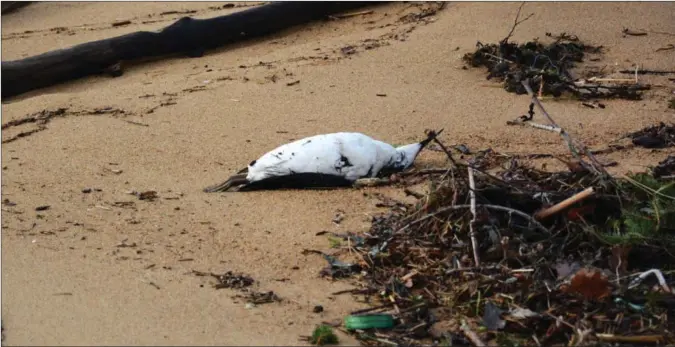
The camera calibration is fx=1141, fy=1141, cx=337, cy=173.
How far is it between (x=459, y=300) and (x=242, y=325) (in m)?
0.70

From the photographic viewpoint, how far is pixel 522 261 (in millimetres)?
3791

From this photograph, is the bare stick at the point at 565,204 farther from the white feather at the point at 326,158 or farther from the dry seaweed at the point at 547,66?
the dry seaweed at the point at 547,66

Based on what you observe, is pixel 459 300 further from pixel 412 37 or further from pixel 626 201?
pixel 412 37

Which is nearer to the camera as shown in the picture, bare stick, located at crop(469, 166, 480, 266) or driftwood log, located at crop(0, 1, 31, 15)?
bare stick, located at crop(469, 166, 480, 266)

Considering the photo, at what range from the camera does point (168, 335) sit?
3.37 metres

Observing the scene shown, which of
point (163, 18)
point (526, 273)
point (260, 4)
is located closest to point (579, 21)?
point (260, 4)

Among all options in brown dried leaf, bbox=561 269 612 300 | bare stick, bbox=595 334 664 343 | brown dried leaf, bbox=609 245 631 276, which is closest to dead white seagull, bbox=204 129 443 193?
brown dried leaf, bbox=609 245 631 276

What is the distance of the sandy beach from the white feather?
0.11 m

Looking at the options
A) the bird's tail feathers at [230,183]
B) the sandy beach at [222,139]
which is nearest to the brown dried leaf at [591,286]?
the sandy beach at [222,139]

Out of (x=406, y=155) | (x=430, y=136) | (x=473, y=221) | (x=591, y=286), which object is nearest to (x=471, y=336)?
(x=591, y=286)

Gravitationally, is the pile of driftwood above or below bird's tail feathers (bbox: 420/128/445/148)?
below

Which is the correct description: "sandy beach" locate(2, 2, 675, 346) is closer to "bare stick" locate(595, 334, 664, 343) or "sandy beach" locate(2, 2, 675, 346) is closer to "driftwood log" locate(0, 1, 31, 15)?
"driftwood log" locate(0, 1, 31, 15)

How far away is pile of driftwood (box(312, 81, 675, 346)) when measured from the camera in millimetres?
3447

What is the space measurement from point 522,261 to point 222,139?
7.38ft
